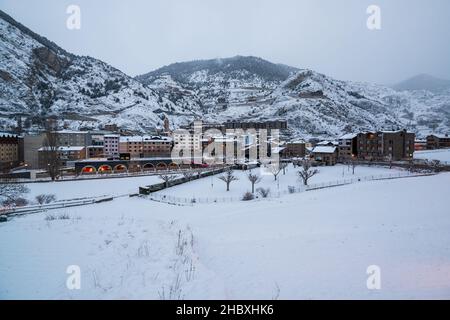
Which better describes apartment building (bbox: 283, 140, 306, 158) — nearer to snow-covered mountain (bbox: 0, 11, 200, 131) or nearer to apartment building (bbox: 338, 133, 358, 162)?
apartment building (bbox: 338, 133, 358, 162)

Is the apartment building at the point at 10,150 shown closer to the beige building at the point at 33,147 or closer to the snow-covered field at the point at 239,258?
the beige building at the point at 33,147

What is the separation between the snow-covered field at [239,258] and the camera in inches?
308

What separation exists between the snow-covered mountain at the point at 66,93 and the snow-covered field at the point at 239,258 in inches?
4416

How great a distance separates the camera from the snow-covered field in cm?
782

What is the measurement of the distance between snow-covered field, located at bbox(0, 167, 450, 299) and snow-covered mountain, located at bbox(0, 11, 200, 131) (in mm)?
112154

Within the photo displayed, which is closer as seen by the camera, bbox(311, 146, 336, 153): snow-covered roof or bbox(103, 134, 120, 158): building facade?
bbox(311, 146, 336, 153): snow-covered roof

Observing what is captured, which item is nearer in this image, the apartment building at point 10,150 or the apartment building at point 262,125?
the apartment building at point 10,150

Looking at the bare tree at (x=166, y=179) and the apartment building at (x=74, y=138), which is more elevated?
the apartment building at (x=74, y=138)

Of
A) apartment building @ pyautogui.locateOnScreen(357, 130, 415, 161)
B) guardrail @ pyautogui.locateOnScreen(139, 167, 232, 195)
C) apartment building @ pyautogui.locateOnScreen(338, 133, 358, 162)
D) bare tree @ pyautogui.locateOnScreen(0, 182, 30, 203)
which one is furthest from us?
apartment building @ pyautogui.locateOnScreen(338, 133, 358, 162)

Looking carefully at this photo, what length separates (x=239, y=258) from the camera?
11.2 m

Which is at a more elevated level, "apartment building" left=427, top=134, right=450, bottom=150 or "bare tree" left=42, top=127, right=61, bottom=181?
"apartment building" left=427, top=134, right=450, bottom=150

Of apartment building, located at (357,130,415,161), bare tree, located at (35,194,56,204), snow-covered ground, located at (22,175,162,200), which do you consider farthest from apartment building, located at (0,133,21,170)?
apartment building, located at (357,130,415,161)

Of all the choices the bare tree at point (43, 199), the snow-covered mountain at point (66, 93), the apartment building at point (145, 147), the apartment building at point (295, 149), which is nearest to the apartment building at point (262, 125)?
the snow-covered mountain at point (66, 93)
